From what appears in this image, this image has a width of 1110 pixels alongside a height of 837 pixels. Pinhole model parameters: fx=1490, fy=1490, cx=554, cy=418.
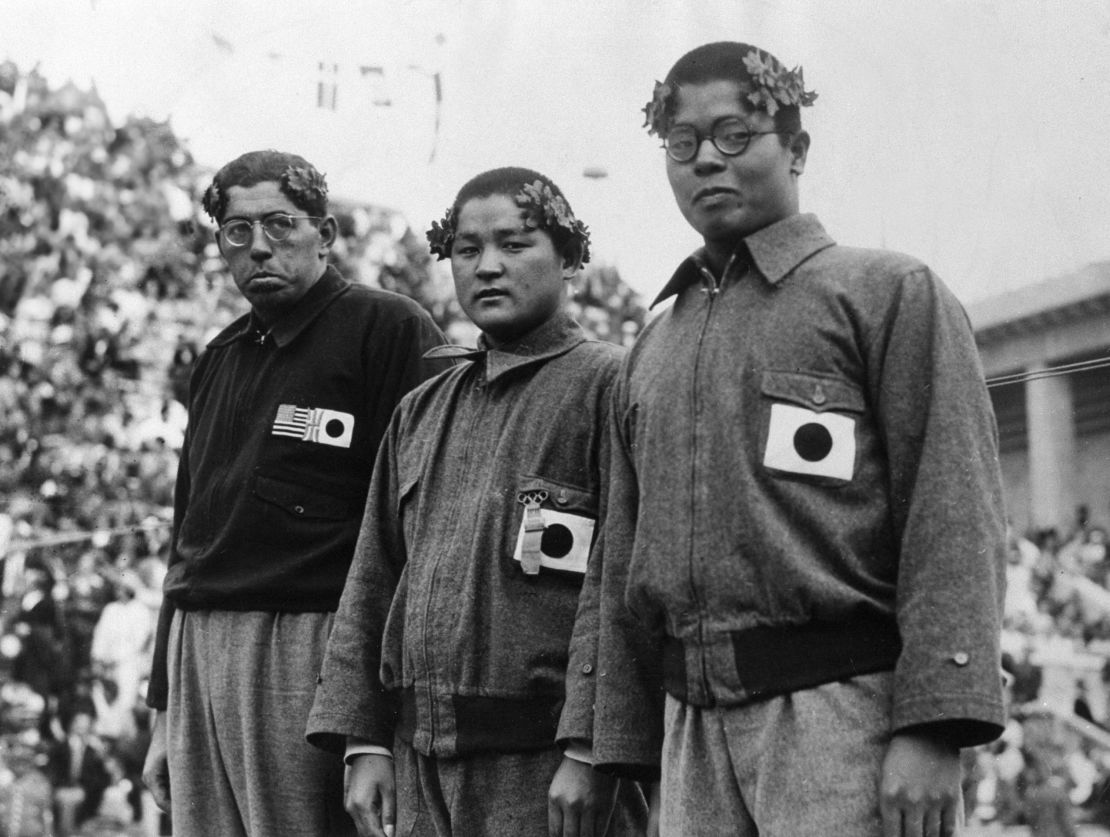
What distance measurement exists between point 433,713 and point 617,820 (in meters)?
0.35

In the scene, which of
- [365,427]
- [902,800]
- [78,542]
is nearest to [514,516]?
[365,427]

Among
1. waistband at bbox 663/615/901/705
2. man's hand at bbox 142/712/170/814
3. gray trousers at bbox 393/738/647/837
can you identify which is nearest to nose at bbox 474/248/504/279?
gray trousers at bbox 393/738/647/837

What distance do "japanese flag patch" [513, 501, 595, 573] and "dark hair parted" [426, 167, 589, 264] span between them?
0.52 m

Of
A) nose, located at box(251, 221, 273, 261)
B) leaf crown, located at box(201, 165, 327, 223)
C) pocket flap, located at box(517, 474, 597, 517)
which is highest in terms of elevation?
leaf crown, located at box(201, 165, 327, 223)

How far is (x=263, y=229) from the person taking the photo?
3111mm

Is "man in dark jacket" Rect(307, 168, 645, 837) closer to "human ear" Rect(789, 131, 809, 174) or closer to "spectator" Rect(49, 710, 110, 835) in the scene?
"human ear" Rect(789, 131, 809, 174)

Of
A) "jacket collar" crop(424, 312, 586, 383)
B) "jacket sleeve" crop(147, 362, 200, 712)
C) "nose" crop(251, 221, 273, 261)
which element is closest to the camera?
"jacket collar" crop(424, 312, 586, 383)

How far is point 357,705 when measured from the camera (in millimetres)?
2588

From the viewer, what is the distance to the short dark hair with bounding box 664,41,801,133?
7.09 feet

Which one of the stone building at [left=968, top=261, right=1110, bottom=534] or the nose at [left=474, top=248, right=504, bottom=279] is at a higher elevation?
the stone building at [left=968, top=261, right=1110, bottom=534]

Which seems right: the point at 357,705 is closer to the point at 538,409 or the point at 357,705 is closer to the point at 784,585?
the point at 538,409

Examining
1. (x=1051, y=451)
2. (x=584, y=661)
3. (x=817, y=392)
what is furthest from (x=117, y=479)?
(x=817, y=392)

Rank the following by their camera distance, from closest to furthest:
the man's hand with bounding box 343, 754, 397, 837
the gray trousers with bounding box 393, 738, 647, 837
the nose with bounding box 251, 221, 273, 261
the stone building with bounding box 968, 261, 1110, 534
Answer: the gray trousers with bounding box 393, 738, 647, 837, the man's hand with bounding box 343, 754, 397, 837, the nose with bounding box 251, 221, 273, 261, the stone building with bounding box 968, 261, 1110, 534

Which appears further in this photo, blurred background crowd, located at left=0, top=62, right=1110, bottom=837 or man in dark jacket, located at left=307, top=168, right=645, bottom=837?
blurred background crowd, located at left=0, top=62, right=1110, bottom=837
